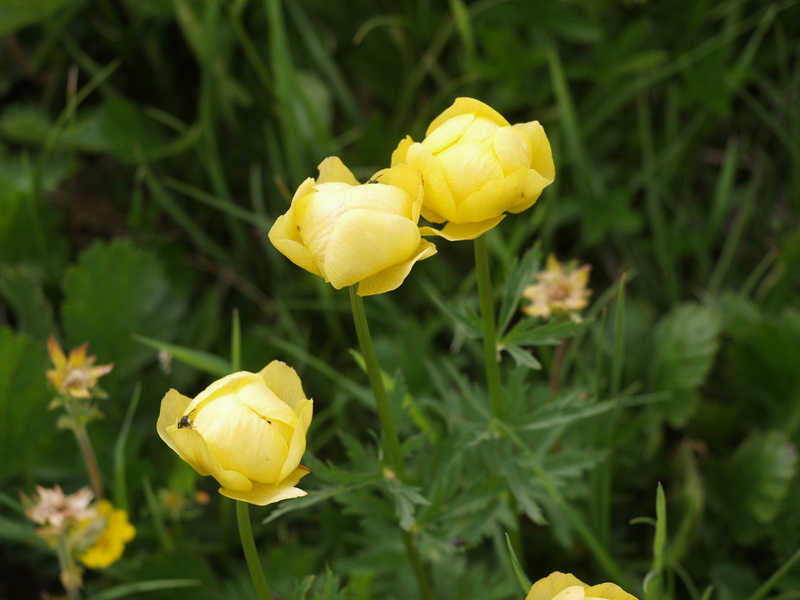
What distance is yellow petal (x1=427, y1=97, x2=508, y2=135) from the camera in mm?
877

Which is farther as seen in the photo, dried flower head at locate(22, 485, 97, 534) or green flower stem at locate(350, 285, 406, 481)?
dried flower head at locate(22, 485, 97, 534)

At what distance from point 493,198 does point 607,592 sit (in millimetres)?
402

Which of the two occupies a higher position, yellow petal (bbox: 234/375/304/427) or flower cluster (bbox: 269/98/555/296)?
flower cluster (bbox: 269/98/555/296)

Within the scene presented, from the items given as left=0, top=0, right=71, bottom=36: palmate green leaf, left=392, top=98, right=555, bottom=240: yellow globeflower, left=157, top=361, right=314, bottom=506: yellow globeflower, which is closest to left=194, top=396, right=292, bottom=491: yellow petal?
left=157, top=361, right=314, bottom=506: yellow globeflower

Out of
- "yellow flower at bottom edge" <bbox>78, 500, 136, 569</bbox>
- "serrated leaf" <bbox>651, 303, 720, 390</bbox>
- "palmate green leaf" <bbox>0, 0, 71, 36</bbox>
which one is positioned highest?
"palmate green leaf" <bbox>0, 0, 71, 36</bbox>

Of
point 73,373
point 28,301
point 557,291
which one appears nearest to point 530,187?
point 557,291

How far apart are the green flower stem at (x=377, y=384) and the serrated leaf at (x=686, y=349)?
67cm

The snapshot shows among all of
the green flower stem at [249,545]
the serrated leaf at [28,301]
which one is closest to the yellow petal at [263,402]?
the green flower stem at [249,545]

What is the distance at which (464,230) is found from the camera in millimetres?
832

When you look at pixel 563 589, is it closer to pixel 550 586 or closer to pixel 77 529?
pixel 550 586

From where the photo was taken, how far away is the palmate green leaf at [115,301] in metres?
1.50

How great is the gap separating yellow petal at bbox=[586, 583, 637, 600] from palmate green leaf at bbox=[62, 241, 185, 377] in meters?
1.05

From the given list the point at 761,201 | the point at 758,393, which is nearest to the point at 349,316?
the point at 758,393

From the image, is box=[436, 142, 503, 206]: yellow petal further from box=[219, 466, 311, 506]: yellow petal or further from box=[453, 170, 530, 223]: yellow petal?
box=[219, 466, 311, 506]: yellow petal
